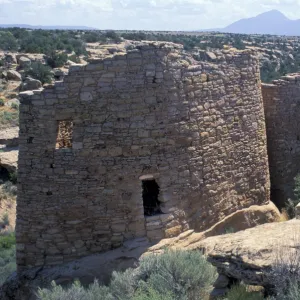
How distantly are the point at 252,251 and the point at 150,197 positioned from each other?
9.89 feet

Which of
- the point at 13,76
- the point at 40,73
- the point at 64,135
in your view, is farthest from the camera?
the point at 13,76

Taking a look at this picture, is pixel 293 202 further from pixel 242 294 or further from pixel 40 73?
pixel 40 73

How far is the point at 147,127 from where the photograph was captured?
779 cm

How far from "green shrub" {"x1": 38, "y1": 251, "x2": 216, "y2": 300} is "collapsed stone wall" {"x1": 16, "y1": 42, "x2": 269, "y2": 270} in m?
1.71

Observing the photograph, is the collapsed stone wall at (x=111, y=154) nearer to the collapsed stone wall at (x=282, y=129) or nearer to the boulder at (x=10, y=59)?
the collapsed stone wall at (x=282, y=129)

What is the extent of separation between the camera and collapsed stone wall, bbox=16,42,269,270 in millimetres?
7688

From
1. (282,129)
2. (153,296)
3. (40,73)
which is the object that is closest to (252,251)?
(153,296)

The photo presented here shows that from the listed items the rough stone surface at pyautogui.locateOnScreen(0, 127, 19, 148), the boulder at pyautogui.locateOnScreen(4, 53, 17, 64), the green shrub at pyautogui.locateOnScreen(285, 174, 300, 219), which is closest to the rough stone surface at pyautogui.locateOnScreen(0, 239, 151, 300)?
the green shrub at pyautogui.locateOnScreen(285, 174, 300, 219)

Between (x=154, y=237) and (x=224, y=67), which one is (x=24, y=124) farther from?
(x=224, y=67)

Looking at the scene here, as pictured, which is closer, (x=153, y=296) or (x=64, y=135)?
(x=153, y=296)

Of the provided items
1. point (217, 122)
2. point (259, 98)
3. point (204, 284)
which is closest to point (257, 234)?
point (204, 284)

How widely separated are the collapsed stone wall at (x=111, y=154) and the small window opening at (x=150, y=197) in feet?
1.10

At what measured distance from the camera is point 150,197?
340 inches

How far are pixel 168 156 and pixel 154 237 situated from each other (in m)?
1.36
